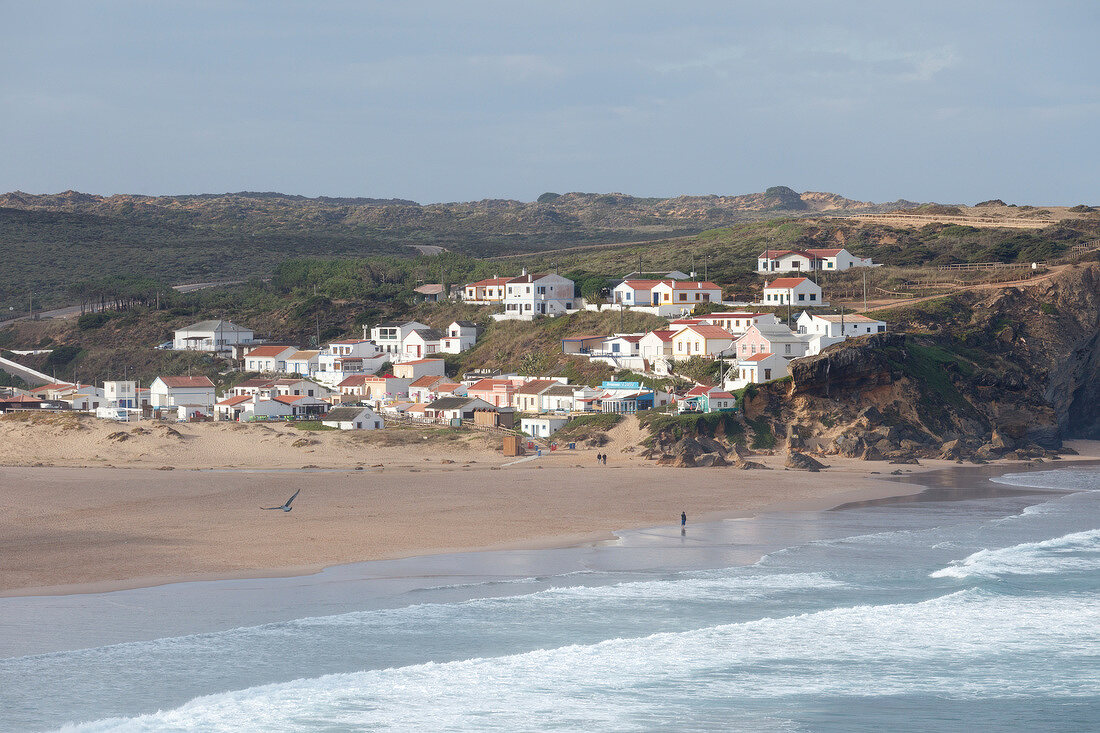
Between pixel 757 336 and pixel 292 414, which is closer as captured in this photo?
pixel 757 336

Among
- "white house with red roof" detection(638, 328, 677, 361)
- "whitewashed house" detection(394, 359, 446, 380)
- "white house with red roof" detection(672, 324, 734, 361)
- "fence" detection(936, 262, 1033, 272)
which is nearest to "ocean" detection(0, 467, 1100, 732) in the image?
"white house with red roof" detection(672, 324, 734, 361)

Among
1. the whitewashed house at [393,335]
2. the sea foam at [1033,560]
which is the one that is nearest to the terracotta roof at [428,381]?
the whitewashed house at [393,335]

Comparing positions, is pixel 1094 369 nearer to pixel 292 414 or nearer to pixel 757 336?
pixel 757 336

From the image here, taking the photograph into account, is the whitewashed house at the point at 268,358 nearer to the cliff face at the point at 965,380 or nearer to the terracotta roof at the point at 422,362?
the terracotta roof at the point at 422,362

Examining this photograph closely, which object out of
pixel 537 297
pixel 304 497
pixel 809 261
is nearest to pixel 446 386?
pixel 537 297

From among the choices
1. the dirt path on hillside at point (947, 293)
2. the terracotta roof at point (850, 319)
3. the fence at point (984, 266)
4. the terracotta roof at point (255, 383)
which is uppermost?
the fence at point (984, 266)

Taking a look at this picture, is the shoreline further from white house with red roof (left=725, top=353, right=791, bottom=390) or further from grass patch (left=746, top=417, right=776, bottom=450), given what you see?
white house with red roof (left=725, top=353, right=791, bottom=390)

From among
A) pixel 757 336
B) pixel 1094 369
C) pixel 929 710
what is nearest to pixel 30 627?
pixel 929 710
